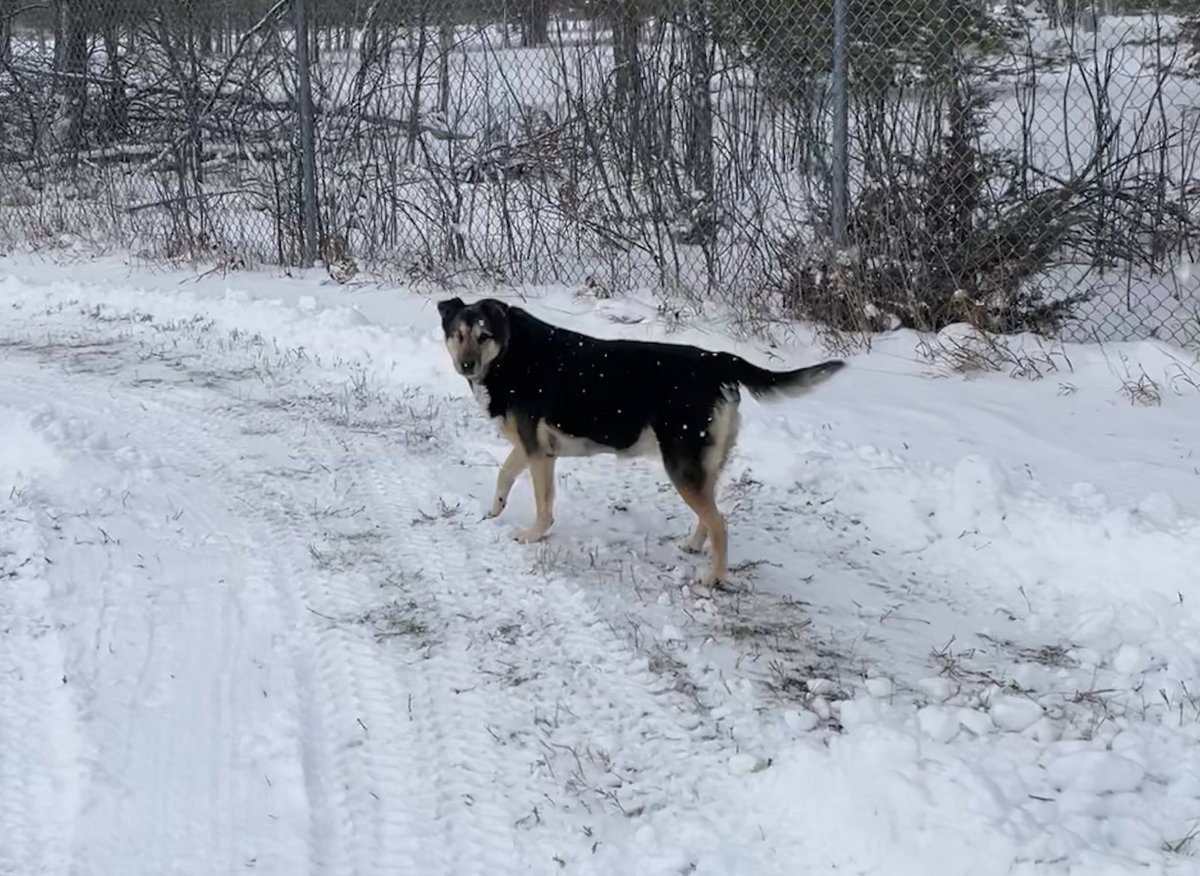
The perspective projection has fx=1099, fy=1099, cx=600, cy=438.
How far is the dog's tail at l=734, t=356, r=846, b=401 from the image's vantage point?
427 cm

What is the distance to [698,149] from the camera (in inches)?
311

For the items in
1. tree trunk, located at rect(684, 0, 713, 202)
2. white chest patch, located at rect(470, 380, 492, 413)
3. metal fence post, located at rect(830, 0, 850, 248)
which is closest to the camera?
white chest patch, located at rect(470, 380, 492, 413)

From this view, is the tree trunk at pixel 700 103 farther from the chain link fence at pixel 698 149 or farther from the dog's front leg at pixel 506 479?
the dog's front leg at pixel 506 479

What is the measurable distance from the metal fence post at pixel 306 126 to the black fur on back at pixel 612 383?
19.5 feet

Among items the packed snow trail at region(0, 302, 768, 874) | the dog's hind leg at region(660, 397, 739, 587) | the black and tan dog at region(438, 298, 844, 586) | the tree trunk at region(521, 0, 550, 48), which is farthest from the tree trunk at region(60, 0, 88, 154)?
the dog's hind leg at region(660, 397, 739, 587)

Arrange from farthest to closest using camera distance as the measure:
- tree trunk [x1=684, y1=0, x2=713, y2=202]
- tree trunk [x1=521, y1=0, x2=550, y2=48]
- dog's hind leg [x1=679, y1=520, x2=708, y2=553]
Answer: tree trunk [x1=521, y1=0, x2=550, y2=48] → tree trunk [x1=684, y1=0, x2=713, y2=202] → dog's hind leg [x1=679, y1=520, x2=708, y2=553]

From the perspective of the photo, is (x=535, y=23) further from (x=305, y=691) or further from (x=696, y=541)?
(x=305, y=691)

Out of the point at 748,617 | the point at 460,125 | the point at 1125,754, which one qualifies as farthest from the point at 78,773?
the point at 460,125

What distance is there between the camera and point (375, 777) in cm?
300

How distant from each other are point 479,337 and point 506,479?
67cm

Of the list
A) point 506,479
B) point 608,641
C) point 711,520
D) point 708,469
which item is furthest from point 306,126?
point 608,641

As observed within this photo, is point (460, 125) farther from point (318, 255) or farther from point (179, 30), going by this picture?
point (179, 30)

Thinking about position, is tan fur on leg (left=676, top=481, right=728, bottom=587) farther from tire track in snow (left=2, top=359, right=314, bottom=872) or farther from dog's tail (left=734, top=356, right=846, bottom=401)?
tire track in snow (left=2, top=359, right=314, bottom=872)

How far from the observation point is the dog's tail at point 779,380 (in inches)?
168
